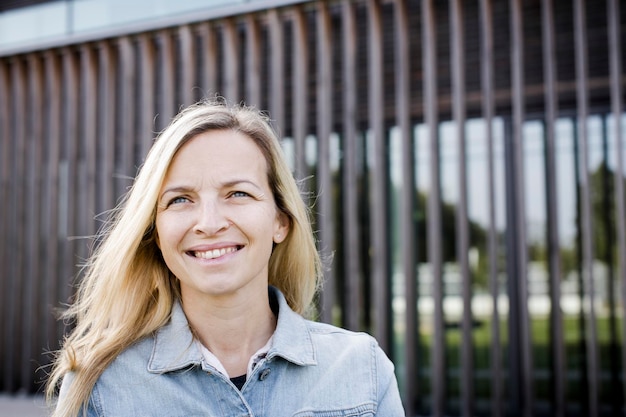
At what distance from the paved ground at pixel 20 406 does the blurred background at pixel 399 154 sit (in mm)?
79

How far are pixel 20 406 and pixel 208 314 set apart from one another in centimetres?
358

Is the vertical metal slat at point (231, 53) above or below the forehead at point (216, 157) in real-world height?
above

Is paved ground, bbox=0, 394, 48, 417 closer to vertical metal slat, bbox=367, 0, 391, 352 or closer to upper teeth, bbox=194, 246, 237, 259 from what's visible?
vertical metal slat, bbox=367, 0, 391, 352

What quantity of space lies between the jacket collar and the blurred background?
1.03 metres

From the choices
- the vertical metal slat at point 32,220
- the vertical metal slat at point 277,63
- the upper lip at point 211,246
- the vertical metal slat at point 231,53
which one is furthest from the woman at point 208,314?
the vertical metal slat at point 32,220

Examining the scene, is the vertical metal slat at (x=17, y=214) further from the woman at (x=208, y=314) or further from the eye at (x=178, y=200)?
the eye at (x=178, y=200)

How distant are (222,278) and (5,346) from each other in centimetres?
412

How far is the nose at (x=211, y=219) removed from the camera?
1.49 m

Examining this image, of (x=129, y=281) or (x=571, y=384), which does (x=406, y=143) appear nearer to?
(x=129, y=281)

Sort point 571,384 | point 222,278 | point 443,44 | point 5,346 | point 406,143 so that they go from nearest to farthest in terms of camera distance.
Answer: point 222,278 → point 406,143 → point 5,346 → point 443,44 → point 571,384

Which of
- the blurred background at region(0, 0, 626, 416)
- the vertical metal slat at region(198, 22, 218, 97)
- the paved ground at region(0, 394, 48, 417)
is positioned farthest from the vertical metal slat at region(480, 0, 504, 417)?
the paved ground at region(0, 394, 48, 417)

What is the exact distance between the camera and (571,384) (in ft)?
22.3

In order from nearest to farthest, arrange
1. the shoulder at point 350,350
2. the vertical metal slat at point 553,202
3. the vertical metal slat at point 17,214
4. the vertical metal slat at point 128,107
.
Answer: the shoulder at point 350,350 < the vertical metal slat at point 553,202 < the vertical metal slat at point 128,107 < the vertical metal slat at point 17,214

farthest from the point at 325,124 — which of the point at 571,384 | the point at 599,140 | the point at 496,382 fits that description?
the point at 571,384
